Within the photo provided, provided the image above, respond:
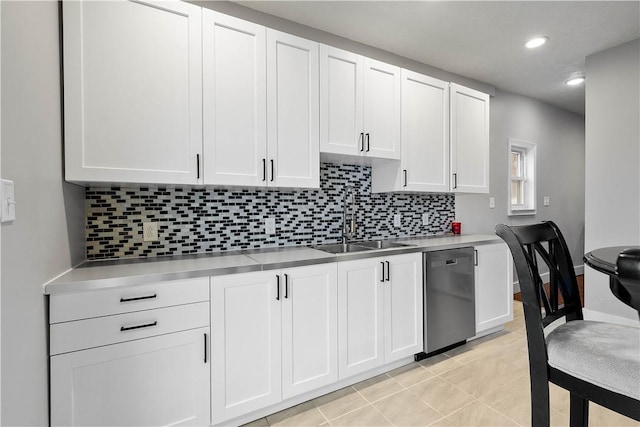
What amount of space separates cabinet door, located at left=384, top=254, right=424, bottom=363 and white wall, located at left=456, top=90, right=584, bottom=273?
1.60 metres

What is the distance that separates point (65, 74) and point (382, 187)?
2236mm

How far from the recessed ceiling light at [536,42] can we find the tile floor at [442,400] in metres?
2.74

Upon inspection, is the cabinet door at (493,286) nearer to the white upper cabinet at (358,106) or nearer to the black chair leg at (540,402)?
the white upper cabinet at (358,106)

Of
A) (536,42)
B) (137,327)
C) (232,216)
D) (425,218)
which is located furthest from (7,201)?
(536,42)

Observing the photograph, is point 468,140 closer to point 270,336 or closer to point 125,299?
point 270,336

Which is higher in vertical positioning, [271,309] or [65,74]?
Answer: [65,74]

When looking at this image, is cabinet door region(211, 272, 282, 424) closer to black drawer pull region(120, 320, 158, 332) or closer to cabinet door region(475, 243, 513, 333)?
black drawer pull region(120, 320, 158, 332)

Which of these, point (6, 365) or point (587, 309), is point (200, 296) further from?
point (587, 309)

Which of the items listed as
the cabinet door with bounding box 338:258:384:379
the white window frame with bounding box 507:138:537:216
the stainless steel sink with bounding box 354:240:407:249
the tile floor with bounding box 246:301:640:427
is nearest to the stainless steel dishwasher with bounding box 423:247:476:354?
the tile floor with bounding box 246:301:640:427

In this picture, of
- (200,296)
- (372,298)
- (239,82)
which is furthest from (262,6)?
(372,298)

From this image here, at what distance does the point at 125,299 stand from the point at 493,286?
112 inches

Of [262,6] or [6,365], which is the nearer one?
[6,365]

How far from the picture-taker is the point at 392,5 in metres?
2.25

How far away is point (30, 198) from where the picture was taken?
3.56ft
